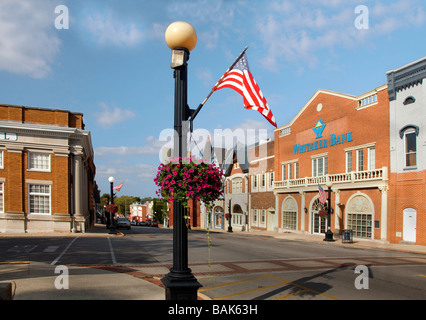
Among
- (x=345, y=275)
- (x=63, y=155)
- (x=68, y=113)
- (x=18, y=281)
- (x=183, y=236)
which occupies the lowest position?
(x=345, y=275)

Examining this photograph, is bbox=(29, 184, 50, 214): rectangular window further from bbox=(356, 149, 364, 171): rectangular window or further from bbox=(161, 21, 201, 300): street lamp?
bbox=(161, 21, 201, 300): street lamp

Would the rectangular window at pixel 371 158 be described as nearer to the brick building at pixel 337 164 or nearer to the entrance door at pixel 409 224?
the brick building at pixel 337 164

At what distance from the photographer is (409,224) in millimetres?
23141

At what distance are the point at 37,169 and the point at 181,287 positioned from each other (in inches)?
1088

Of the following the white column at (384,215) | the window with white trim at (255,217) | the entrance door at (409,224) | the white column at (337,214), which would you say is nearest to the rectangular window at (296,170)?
the white column at (337,214)

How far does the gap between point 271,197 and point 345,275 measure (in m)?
28.6

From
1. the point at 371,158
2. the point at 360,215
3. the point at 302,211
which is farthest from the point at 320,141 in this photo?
the point at 360,215

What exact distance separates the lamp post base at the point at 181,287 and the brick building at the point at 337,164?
23.0 metres

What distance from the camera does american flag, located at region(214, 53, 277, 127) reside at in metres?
6.45

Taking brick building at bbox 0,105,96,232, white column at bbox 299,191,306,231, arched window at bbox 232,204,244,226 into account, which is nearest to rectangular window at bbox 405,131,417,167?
white column at bbox 299,191,306,231

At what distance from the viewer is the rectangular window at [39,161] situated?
28922 mm

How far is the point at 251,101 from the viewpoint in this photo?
6672 millimetres
